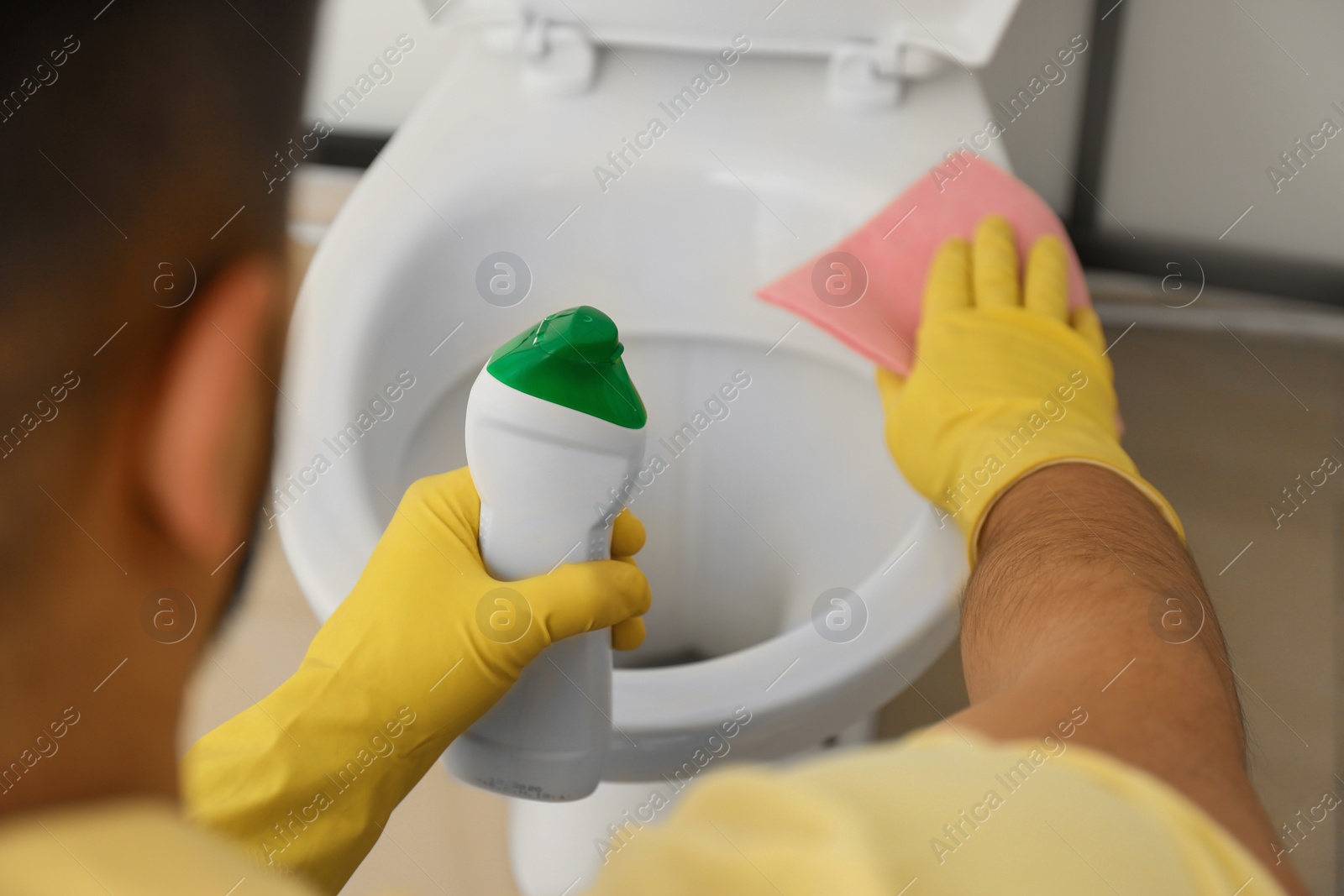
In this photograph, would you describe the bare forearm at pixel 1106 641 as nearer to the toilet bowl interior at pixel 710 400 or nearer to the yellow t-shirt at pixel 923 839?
the yellow t-shirt at pixel 923 839

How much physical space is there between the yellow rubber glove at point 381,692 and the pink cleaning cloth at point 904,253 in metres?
0.29

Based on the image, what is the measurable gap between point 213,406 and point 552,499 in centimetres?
26

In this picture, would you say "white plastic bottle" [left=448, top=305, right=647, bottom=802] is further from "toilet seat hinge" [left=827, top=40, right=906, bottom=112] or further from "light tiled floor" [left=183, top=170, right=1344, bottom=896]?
"toilet seat hinge" [left=827, top=40, right=906, bottom=112]

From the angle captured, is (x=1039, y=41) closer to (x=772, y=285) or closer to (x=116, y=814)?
(x=772, y=285)

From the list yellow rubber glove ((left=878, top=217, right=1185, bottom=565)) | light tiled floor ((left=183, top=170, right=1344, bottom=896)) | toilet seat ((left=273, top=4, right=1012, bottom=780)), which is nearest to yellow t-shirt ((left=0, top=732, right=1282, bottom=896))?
yellow rubber glove ((left=878, top=217, right=1185, bottom=565))

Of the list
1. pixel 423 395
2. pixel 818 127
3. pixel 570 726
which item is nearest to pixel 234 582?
pixel 570 726

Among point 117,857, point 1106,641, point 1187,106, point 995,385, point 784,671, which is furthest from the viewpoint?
point 1187,106

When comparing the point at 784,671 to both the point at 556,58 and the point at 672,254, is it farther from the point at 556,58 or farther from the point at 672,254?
the point at 556,58

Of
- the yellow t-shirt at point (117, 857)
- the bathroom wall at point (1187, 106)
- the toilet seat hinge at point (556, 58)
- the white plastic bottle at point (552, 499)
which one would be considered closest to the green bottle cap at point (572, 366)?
the white plastic bottle at point (552, 499)

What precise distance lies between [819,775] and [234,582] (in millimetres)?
149

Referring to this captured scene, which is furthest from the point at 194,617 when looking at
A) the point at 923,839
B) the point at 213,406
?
the point at 923,839

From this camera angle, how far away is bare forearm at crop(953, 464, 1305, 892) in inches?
12.6

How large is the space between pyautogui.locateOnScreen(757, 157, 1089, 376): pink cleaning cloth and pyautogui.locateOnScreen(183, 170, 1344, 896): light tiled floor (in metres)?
0.44

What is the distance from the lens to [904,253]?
2.33ft
